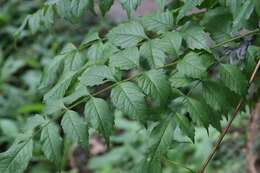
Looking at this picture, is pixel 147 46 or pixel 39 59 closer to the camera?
pixel 147 46

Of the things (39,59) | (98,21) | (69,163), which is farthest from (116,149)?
(98,21)

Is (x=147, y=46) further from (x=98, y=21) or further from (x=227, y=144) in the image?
(x=98, y=21)

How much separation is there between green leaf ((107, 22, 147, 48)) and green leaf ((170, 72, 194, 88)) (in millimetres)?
119

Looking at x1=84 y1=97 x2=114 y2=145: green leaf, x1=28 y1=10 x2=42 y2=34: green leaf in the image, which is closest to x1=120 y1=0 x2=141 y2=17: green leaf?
x1=84 y1=97 x2=114 y2=145: green leaf

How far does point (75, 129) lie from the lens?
118 cm

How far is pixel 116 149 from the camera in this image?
4.14 m

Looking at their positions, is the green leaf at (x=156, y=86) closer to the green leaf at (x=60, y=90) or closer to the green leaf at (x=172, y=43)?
the green leaf at (x=172, y=43)

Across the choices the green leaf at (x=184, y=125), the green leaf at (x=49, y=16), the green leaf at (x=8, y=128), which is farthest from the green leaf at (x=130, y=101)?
the green leaf at (x=8, y=128)

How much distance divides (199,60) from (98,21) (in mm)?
4738

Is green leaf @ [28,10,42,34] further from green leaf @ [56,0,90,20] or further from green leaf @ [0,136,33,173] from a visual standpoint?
green leaf @ [0,136,33,173]

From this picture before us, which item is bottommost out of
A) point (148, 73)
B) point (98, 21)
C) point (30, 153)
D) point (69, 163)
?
point (69, 163)

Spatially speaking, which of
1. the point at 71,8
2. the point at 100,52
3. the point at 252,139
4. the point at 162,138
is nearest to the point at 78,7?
the point at 71,8

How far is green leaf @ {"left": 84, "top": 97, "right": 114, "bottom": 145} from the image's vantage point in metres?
1.16

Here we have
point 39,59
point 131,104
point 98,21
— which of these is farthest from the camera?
point 98,21
